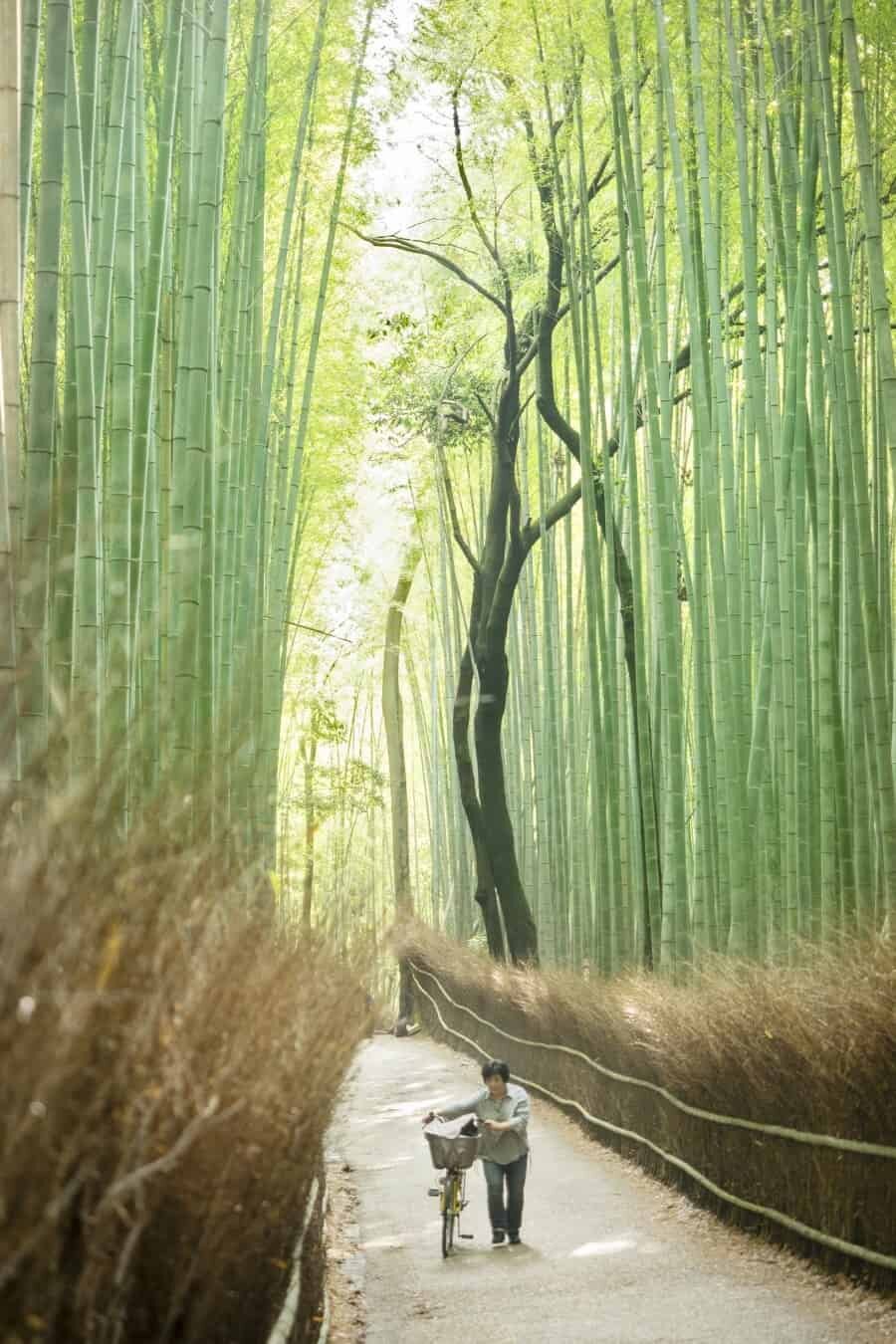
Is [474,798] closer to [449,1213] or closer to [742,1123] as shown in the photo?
[449,1213]

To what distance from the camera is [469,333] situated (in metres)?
11.6

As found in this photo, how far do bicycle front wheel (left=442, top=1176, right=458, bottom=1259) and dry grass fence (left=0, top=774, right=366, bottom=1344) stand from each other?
3178 mm

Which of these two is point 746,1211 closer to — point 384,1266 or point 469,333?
point 384,1266

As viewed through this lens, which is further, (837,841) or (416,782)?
(416,782)

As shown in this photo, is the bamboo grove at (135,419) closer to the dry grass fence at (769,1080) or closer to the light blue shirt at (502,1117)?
the light blue shirt at (502,1117)

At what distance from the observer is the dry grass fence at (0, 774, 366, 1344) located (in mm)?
1220

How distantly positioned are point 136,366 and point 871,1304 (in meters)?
3.08

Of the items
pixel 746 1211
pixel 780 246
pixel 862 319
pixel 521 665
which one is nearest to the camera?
pixel 746 1211

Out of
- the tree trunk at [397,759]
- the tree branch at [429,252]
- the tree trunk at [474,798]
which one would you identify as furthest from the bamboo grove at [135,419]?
the tree trunk at [397,759]

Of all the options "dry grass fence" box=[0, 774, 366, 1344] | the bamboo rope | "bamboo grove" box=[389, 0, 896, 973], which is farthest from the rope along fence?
"dry grass fence" box=[0, 774, 366, 1344]

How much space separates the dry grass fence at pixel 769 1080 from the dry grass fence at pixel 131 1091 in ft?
7.56

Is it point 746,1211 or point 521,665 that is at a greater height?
point 521,665

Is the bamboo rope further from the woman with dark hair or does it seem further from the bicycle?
the bicycle

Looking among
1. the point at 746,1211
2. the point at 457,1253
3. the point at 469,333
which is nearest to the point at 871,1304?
the point at 746,1211
